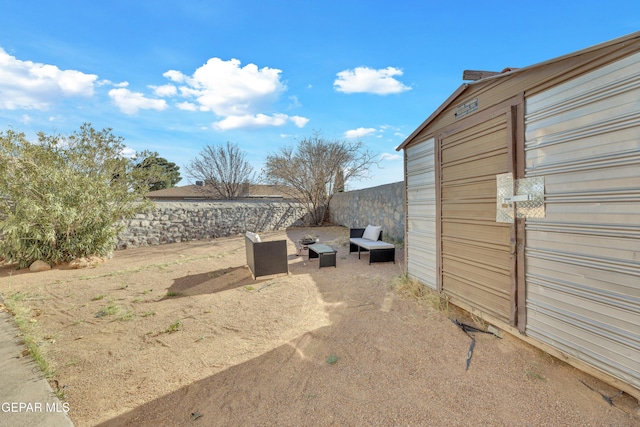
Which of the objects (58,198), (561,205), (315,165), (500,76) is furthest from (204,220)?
(561,205)

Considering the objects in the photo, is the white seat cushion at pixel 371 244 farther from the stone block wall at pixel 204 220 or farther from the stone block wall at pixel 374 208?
the stone block wall at pixel 204 220

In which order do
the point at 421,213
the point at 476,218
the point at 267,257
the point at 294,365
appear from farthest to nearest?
1. the point at 267,257
2. the point at 421,213
3. the point at 476,218
4. the point at 294,365

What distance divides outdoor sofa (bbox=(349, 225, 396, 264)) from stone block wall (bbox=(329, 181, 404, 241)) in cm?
186

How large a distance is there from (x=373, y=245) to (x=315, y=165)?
8.68 meters

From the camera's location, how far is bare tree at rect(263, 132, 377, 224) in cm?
1433

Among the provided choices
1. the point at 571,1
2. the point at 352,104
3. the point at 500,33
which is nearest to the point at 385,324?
the point at 571,1

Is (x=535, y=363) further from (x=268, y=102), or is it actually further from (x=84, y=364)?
(x=268, y=102)

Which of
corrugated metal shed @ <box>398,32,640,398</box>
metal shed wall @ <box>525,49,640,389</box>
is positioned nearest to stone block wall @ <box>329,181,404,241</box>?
corrugated metal shed @ <box>398,32,640,398</box>

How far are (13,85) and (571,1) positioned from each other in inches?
418

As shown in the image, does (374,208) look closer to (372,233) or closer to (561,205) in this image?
(372,233)

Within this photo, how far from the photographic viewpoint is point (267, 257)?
18.0ft

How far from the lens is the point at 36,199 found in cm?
646

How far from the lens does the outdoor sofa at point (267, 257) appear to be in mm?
5387

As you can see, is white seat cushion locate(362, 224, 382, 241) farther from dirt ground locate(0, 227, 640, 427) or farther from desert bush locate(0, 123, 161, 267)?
desert bush locate(0, 123, 161, 267)
